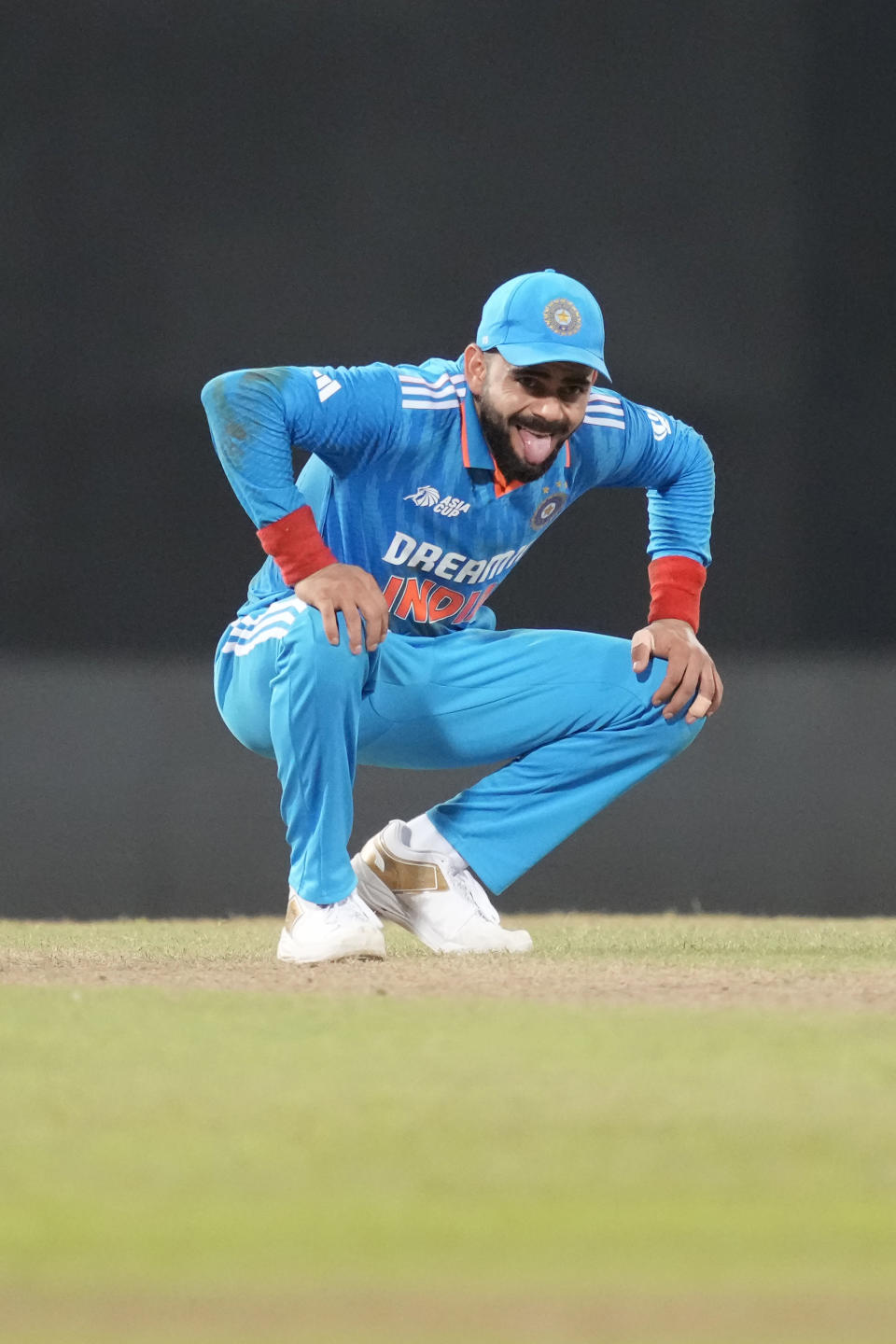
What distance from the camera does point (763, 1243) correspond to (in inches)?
42.5

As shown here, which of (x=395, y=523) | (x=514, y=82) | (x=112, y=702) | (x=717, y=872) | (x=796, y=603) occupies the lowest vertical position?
(x=717, y=872)

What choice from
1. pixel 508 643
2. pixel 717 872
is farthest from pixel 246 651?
pixel 717 872

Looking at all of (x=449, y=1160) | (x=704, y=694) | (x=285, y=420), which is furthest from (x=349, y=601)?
(x=449, y=1160)

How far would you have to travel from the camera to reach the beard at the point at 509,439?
2.62 metres

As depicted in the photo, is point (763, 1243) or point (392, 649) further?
point (392, 649)

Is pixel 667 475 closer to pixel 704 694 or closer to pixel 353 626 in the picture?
pixel 704 694

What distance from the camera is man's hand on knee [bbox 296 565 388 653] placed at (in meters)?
2.42

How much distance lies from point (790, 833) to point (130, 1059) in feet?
8.38

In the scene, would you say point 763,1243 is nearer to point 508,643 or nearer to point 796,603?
point 508,643

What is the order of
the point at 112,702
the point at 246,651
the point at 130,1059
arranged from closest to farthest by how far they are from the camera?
the point at 130,1059 → the point at 246,651 → the point at 112,702

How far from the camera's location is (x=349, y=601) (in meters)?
2.43

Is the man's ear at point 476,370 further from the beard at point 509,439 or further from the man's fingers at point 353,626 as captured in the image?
the man's fingers at point 353,626

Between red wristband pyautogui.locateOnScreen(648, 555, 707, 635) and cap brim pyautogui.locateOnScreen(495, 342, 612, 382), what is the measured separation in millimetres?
439

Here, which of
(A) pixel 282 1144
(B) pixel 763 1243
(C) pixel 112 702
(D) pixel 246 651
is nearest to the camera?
(B) pixel 763 1243
